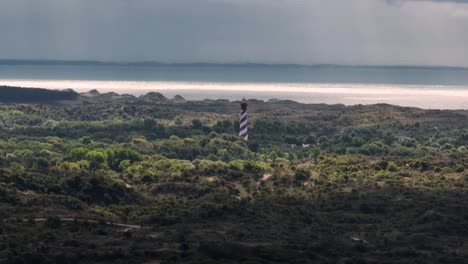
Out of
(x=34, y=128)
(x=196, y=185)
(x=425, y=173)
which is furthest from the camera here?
(x=34, y=128)

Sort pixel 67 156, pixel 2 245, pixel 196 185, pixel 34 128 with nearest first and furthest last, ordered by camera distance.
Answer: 1. pixel 2 245
2. pixel 196 185
3. pixel 67 156
4. pixel 34 128

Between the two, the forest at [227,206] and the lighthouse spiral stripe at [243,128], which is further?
the lighthouse spiral stripe at [243,128]

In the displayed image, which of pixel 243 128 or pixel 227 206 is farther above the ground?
pixel 243 128

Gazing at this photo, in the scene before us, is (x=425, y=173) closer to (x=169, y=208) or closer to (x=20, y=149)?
(x=169, y=208)

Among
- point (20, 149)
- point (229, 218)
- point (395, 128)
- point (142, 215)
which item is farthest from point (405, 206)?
point (395, 128)

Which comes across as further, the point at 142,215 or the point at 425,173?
the point at 425,173

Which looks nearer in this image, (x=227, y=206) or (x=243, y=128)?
(x=227, y=206)

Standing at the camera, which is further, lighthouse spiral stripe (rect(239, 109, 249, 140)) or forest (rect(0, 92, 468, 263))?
lighthouse spiral stripe (rect(239, 109, 249, 140))

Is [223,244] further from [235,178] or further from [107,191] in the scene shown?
[235,178]

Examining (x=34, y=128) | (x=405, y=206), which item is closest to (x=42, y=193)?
(x=405, y=206)
